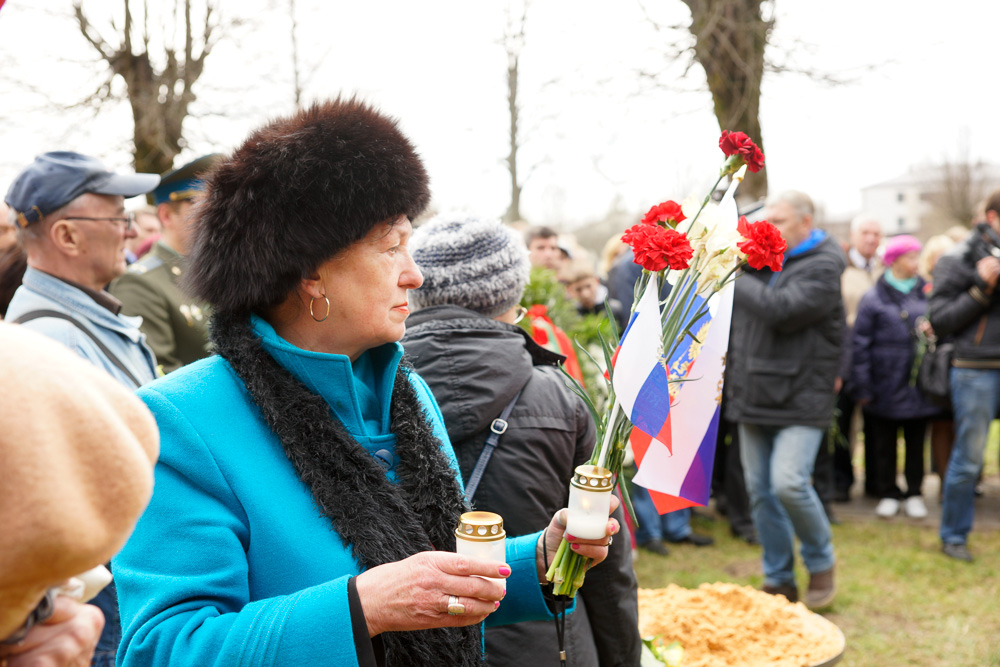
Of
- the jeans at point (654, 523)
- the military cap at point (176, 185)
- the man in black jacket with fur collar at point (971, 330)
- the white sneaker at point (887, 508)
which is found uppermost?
the military cap at point (176, 185)

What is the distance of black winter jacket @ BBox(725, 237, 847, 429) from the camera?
4.62 metres

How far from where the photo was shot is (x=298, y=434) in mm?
1551

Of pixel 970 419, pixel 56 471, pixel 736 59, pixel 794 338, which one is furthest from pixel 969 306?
pixel 56 471

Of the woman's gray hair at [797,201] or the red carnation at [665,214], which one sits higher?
the woman's gray hair at [797,201]

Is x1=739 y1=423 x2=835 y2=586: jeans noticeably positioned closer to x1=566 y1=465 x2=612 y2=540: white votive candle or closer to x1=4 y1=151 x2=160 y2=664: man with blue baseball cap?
x1=566 y1=465 x2=612 y2=540: white votive candle

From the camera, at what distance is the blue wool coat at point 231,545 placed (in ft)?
4.36

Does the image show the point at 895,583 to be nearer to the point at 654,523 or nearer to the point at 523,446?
the point at 654,523

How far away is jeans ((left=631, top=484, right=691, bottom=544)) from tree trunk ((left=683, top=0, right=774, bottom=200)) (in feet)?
11.1

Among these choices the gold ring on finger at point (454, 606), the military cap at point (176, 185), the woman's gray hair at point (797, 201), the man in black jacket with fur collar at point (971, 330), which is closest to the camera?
the gold ring on finger at point (454, 606)

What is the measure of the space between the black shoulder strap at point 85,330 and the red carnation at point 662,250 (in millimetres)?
1913

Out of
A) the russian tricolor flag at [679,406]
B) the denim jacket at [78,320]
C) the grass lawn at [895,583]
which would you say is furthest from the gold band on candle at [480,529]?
the grass lawn at [895,583]

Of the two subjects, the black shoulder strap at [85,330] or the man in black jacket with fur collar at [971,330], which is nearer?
the black shoulder strap at [85,330]

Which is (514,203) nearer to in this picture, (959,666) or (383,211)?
(959,666)

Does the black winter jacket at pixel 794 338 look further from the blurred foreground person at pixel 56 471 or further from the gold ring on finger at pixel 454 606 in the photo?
the blurred foreground person at pixel 56 471
